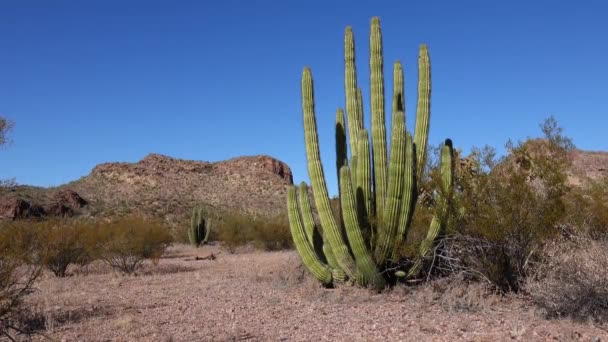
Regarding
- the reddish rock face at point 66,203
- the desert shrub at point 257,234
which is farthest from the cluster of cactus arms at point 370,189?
the reddish rock face at point 66,203

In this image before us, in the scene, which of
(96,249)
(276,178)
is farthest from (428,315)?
(276,178)

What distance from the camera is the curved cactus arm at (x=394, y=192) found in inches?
394

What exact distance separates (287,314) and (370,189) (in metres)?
3.21

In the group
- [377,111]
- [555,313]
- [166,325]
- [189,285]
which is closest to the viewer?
[555,313]

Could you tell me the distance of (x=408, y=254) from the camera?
394 inches

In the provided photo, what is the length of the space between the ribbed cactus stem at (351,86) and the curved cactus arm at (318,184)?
2.31 feet

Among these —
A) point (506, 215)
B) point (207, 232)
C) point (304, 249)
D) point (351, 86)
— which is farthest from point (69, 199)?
point (506, 215)

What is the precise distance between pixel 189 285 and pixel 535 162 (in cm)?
757

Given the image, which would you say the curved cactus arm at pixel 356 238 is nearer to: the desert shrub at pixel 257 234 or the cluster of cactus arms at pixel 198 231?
the desert shrub at pixel 257 234

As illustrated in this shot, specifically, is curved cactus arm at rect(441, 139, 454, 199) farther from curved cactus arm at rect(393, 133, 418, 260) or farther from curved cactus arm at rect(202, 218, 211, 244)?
curved cactus arm at rect(202, 218, 211, 244)

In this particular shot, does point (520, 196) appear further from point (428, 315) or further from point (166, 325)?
point (166, 325)

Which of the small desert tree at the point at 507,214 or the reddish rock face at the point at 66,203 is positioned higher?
the reddish rock face at the point at 66,203

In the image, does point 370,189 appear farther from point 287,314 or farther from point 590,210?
point 590,210

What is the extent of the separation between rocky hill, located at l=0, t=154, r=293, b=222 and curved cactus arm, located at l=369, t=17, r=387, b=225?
3213cm
